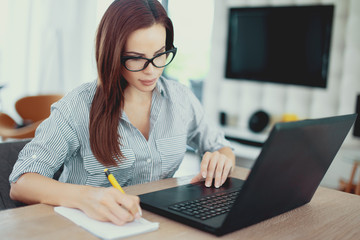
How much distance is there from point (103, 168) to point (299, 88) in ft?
9.84

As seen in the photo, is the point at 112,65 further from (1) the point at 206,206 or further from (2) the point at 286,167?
(2) the point at 286,167

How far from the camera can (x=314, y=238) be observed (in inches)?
32.5

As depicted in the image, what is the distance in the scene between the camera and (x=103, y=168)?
127 centimetres

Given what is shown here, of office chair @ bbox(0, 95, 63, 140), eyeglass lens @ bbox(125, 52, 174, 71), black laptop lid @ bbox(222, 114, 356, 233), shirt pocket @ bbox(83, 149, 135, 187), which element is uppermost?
eyeglass lens @ bbox(125, 52, 174, 71)

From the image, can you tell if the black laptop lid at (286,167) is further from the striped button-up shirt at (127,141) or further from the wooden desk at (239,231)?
the striped button-up shirt at (127,141)

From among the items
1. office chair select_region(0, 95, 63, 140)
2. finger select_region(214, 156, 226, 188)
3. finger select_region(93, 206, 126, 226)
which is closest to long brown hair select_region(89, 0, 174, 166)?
finger select_region(214, 156, 226, 188)

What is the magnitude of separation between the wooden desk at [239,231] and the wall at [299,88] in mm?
2742

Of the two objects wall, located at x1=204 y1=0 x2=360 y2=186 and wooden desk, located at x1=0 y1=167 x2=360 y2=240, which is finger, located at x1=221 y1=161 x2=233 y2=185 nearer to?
wooden desk, located at x1=0 y1=167 x2=360 y2=240

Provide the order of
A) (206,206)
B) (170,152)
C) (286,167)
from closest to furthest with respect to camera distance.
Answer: (286,167) → (206,206) → (170,152)

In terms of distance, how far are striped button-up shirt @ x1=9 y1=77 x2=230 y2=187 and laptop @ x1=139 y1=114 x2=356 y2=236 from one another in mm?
293

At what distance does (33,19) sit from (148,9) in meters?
3.75

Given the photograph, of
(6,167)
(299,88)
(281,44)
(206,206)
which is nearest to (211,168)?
(206,206)

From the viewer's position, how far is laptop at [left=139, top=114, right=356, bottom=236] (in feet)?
2.37

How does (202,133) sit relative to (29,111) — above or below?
above
